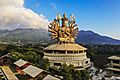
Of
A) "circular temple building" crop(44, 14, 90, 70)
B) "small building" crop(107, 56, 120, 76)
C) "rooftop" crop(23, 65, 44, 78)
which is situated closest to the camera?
"rooftop" crop(23, 65, 44, 78)

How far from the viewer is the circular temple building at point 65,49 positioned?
164 ft

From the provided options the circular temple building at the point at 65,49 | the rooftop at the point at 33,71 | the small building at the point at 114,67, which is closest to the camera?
the rooftop at the point at 33,71

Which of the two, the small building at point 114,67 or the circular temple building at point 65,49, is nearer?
the circular temple building at point 65,49

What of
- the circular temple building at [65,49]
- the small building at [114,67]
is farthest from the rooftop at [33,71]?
the small building at [114,67]

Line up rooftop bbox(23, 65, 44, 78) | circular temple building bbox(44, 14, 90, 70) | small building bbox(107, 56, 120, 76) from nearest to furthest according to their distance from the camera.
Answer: rooftop bbox(23, 65, 44, 78), circular temple building bbox(44, 14, 90, 70), small building bbox(107, 56, 120, 76)

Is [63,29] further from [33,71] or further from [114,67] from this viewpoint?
[33,71]

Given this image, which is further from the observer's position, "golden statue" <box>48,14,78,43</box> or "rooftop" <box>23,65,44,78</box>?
"golden statue" <box>48,14,78,43</box>

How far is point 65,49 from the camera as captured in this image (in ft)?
167

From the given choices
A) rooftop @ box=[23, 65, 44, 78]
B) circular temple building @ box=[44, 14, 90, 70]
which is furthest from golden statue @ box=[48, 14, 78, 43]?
rooftop @ box=[23, 65, 44, 78]

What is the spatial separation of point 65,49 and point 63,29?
5572 millimetres

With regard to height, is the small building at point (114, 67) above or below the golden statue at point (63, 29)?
below

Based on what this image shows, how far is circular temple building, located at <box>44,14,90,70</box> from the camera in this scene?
50.0m

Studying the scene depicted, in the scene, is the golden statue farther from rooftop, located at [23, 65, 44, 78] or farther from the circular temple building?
rooftop, located at [23, 65, 44, 78]

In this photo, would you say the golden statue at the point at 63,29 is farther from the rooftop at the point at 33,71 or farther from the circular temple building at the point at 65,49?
the rooftop at the point at 33,71
